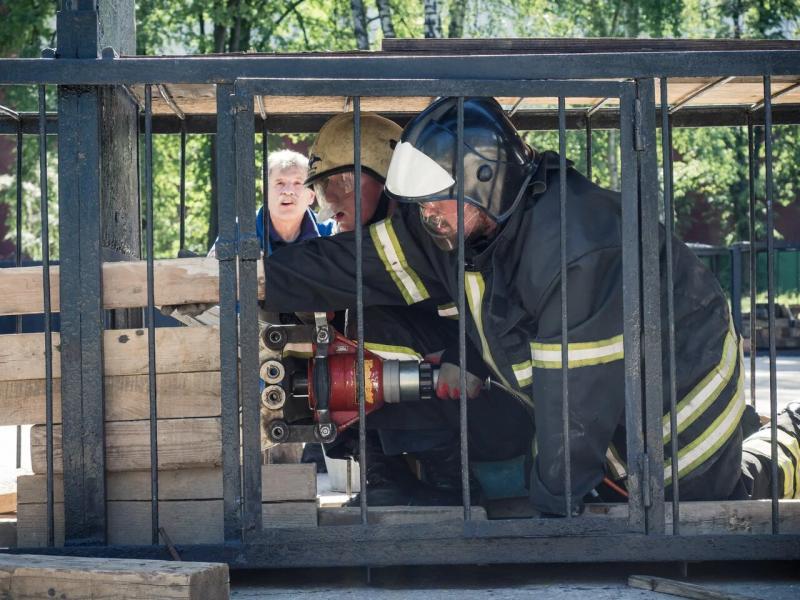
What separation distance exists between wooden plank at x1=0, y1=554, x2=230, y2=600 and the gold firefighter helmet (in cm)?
205

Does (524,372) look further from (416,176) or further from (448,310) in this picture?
(416,176)

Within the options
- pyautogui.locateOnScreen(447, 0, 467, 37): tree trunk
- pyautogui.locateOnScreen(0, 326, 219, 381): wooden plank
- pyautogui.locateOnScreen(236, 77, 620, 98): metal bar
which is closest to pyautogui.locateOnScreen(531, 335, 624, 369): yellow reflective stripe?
pyautogui.locateOnScreen(236, 77, 620, 98): metal bar

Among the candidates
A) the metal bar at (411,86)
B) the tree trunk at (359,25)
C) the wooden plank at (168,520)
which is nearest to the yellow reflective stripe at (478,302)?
the metal bar at (411,86)

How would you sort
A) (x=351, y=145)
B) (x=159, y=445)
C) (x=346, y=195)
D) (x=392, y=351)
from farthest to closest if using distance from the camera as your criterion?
(x=346, y=195)
(x=351, y=145)
(x=392, y=351)
(x=159, y=445)

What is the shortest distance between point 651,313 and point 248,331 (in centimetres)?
125

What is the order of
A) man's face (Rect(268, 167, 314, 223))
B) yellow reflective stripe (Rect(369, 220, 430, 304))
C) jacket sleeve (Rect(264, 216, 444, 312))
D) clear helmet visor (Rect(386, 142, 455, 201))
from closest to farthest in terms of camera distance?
clear helmet visor (Rect(386, 142, 455, 201)) < jacket sleeve (Rect(264, 216, 444, 312)) < yellow reflective stripe (Rect(369, 220, 430, 304)) < man's face (Rect(268, 167, 314, 223))

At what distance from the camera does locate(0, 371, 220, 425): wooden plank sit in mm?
3637

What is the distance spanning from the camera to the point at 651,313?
3578 millimetres

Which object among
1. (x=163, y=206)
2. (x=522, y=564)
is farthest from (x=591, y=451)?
(x=163, y=206)

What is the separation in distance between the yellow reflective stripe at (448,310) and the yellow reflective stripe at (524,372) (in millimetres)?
477

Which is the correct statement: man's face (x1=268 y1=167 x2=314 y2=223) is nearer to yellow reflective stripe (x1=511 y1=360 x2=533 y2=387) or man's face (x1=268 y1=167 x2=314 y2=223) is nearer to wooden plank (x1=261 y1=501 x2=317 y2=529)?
yellow reflective stripe (x1=511 y1=360 x2=533 y2=387)

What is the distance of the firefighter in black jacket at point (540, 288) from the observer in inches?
142

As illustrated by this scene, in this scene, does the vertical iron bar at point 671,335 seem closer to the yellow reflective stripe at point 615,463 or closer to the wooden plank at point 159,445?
the yellow reflective stripe at point 615,463

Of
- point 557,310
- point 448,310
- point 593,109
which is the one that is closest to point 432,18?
point 593,109
